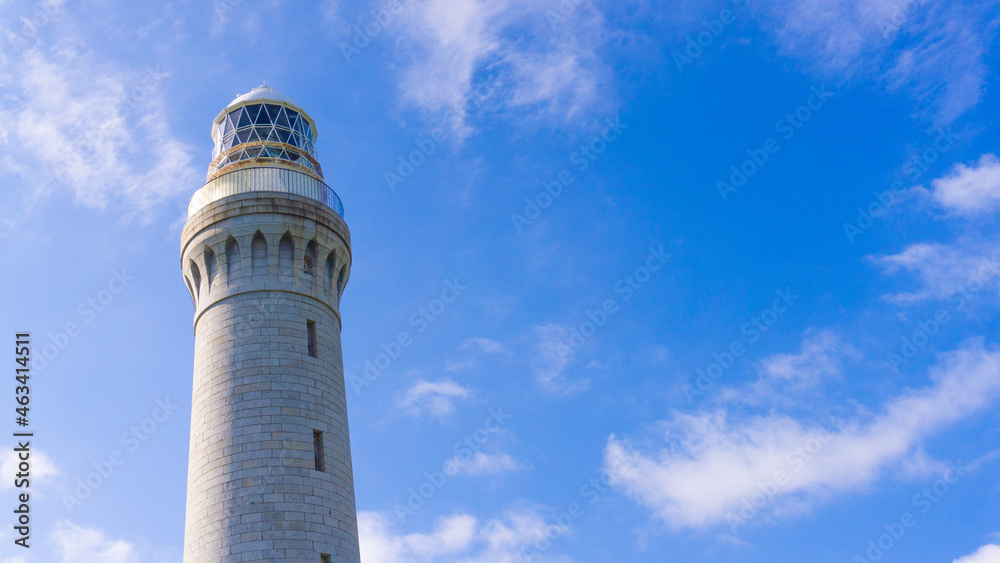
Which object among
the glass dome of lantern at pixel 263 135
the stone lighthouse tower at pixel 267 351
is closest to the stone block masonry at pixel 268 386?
the stone lighthouse tower at pixel 267 351

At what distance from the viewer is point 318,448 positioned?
30.1m

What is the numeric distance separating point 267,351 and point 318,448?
11.1 ft

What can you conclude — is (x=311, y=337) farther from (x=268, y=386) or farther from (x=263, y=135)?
(x=263, y=135)

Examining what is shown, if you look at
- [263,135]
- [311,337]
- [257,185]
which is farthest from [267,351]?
[263,135]

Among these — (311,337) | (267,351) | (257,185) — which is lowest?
(267,351)

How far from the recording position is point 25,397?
30.9m

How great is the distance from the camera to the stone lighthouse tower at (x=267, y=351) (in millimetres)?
28438

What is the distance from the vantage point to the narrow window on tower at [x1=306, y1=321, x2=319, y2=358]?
104ft

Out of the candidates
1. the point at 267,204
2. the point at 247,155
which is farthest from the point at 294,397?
the point at 247,155

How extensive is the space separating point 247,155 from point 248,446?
1121cm

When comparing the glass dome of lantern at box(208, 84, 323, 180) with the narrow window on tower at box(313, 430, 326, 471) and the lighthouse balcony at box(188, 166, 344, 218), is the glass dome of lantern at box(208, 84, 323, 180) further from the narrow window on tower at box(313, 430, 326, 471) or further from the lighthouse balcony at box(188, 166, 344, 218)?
the narrow window on tower at box(313, 430, 326, 471)

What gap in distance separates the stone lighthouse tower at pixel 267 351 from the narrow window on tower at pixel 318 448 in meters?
0.03

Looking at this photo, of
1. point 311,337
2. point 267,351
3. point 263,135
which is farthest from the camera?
point 263,135

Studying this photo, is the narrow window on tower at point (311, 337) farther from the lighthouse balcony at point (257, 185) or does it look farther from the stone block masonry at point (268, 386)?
the lighthouse balcony at point (257, 185)
